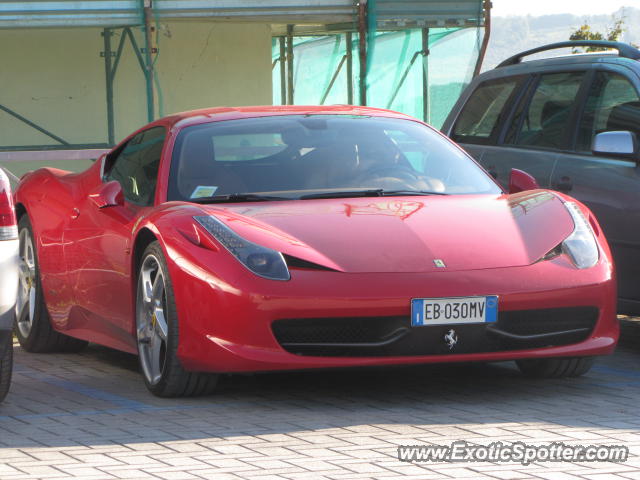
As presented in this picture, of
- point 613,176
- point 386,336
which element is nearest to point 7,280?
point 386,336

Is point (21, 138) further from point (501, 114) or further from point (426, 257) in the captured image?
point (426, 257)

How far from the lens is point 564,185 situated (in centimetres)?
838

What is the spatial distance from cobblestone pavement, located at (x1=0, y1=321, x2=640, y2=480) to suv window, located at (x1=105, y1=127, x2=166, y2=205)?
3.24 feet

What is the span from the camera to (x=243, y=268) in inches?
244

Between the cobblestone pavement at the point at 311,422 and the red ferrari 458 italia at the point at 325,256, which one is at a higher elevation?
the red ferrari 458 italia at the point at 325,256

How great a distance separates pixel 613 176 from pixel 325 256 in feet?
8.06

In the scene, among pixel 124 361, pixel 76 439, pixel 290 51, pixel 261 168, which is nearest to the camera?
pixel 76 439

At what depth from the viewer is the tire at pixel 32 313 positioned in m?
8.62

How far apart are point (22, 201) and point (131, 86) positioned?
13.6 metres

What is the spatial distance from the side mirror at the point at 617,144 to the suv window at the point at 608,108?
1.10 feet

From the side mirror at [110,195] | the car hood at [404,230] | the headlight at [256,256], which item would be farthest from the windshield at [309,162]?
the headlight at [256,256]

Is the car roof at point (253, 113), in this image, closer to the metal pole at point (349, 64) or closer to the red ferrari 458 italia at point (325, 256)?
the red ferrari 458 italia at point (325, 256)

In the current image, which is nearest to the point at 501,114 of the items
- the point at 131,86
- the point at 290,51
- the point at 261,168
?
the point at 261,168

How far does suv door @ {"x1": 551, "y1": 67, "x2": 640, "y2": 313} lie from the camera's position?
7.83 metres
